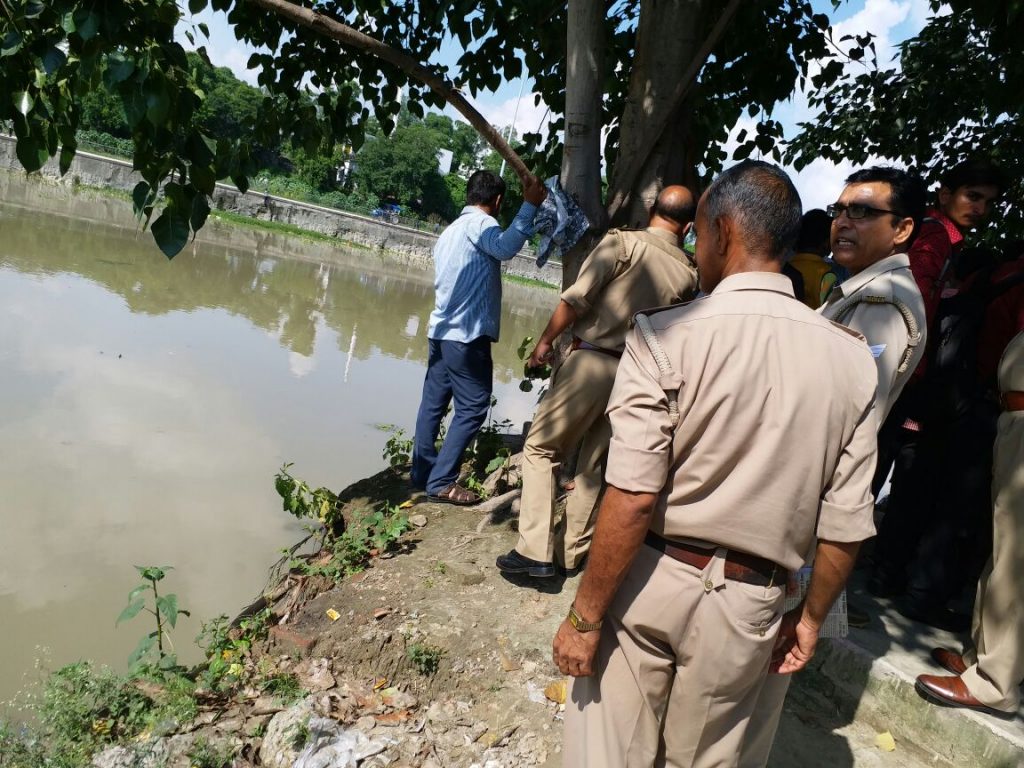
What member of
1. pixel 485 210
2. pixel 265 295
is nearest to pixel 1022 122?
pixel 485 210

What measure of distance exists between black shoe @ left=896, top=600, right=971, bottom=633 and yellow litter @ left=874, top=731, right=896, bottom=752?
25.6 inches

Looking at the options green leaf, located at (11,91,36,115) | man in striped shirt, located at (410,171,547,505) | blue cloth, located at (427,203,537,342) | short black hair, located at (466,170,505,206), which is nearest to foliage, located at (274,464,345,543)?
man in striped shirt, located at (410,171,547,505)

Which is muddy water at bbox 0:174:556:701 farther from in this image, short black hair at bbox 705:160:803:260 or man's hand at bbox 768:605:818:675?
short black hair at bbox 705:160:803:260

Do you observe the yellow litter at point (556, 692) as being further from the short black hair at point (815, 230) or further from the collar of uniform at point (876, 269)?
the short black hair at point (815, 230)

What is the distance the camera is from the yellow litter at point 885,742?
2.68 meters

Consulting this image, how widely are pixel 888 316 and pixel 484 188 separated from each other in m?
2.54

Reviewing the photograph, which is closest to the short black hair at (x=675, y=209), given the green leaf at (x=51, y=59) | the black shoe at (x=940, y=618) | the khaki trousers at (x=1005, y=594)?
the khaki trousers at (x=1005, y=594)

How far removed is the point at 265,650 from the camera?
11.0ft

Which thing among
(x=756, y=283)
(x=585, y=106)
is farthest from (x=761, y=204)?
(x=585, y=106)

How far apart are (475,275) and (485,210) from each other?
0.38 meters

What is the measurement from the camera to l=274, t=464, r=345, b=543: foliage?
4.54 meters

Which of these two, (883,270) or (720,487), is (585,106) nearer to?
(883,270)

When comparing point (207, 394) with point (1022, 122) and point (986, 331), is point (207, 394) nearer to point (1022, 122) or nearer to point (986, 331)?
point (986, 331)

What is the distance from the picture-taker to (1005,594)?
251cm
